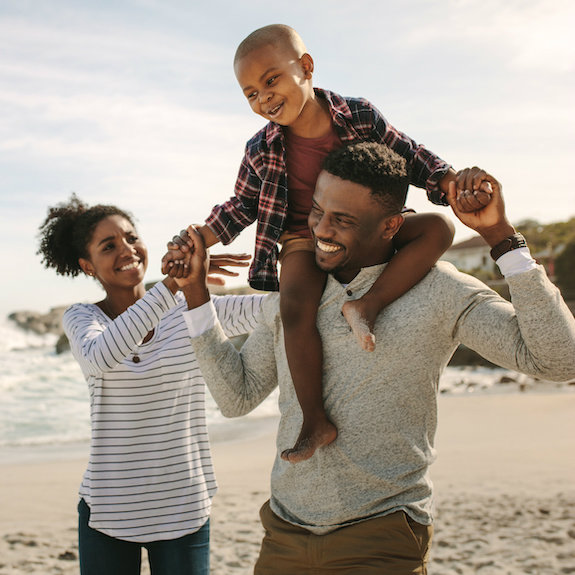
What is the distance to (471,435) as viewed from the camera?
40.4ft

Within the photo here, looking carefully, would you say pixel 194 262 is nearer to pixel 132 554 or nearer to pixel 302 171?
pixel 302 171

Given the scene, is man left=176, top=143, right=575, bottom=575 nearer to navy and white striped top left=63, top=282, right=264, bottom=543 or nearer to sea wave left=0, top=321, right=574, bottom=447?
navy and white striped top left=63, top=282, right=264, bottom=543

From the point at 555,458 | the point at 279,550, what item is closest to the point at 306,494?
the point at 279,550

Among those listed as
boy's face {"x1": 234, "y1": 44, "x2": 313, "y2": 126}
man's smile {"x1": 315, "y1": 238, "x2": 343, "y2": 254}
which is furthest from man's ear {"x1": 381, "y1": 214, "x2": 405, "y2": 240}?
boy's face {"x1": 234, "y1": 44, "x2": 313, "y2": 126}

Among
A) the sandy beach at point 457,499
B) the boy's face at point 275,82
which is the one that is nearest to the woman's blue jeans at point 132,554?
the boy's face at point 275,82

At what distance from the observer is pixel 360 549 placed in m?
1.96

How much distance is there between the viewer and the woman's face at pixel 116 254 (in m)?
3.24

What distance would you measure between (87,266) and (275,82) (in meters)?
1.51

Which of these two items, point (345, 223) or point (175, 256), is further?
point (175, 256)

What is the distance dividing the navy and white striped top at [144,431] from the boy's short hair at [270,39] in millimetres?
1023

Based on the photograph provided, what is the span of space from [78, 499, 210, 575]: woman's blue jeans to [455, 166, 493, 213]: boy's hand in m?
1.74

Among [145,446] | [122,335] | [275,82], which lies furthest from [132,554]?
[275,82]

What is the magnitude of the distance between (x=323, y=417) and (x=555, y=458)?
949 centimetres

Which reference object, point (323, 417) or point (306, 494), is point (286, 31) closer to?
point (323, 417)
